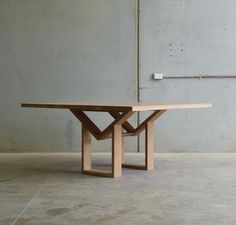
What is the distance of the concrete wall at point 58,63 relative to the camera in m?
5.38

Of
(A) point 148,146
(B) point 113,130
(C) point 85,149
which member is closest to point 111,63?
(A) point 148,146

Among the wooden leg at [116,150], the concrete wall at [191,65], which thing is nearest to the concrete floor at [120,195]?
the wooden leg at [116,150]

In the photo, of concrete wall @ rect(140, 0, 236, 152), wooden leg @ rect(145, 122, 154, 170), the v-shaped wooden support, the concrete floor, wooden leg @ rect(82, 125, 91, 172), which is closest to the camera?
the concrete floor

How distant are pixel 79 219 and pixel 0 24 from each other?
3.84m

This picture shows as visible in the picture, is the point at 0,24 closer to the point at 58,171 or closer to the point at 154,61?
the point at 154,61

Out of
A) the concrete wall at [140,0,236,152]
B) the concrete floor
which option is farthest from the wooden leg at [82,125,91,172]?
the concrete wall at [140,0,236,152]

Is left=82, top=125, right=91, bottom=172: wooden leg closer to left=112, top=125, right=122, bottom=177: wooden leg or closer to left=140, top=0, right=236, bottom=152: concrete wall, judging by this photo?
left=112, top=125, right=122, bottom=177: wooden leg

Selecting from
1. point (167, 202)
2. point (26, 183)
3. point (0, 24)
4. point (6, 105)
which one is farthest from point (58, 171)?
point (0, 24)

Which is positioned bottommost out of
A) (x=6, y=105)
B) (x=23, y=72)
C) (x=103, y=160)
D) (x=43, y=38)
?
(x=103, y=160)

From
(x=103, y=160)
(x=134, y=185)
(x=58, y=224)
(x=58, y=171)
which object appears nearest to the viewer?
(x=58, y=224)

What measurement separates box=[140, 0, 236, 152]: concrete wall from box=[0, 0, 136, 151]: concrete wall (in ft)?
0.93

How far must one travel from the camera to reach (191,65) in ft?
17.6

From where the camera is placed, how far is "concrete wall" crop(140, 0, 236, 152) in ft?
→ 17.5

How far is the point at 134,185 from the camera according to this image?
3.29 meters
